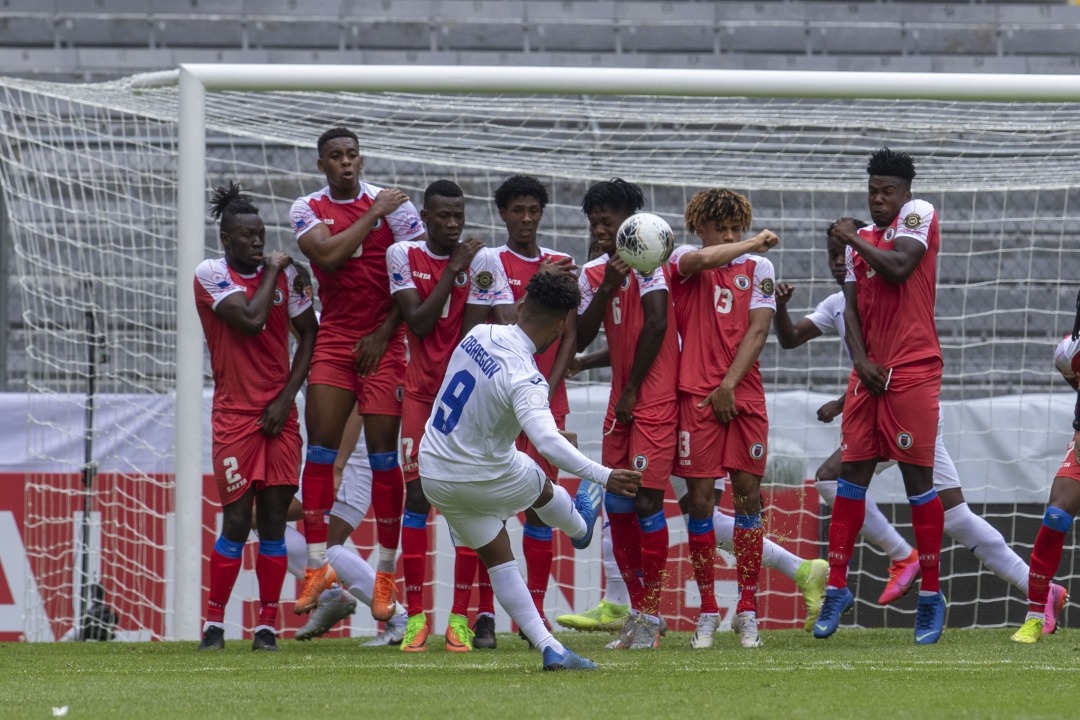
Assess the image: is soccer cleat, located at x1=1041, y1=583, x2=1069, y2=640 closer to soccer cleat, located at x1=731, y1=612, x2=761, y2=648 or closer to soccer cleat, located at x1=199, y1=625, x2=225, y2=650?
soccer cleat, located at x1=731, y1=612, x2=761, y2=648

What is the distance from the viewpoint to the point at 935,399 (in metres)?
6.52

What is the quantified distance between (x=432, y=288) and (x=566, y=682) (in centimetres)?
247

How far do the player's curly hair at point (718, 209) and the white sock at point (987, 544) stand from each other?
2039 mm

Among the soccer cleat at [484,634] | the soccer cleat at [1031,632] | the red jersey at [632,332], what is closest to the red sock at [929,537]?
the soccer cleat at [1031,632]

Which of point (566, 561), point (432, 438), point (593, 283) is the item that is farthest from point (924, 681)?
point (566, 561)

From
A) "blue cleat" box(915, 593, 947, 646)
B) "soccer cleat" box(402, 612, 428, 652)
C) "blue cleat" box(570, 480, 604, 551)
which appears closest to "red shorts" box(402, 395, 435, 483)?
"soccer cleat" box(402, 612, 428, 652)

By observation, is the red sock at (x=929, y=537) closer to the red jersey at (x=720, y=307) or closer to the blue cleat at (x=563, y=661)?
the red jersey at (x=720, y=307)

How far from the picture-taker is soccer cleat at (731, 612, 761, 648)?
635cm

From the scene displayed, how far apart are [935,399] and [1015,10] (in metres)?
10.4

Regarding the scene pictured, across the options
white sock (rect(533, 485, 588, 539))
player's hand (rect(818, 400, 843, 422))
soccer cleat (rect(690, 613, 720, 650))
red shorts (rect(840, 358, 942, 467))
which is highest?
red shorts (rect(840, 358, 942, 467))

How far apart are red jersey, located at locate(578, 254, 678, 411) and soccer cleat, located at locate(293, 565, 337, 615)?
1.62m

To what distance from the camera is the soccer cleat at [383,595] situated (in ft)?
21.8

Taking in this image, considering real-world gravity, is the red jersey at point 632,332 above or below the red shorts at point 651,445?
above

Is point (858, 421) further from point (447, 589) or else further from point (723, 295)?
point (447, 589)
